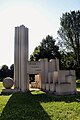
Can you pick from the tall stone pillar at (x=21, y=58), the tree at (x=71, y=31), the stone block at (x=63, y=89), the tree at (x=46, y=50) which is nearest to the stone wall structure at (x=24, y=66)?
the tall stone pillar at (x=21, y=58)

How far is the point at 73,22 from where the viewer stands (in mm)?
46469

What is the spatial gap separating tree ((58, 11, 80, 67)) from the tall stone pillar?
1486cm

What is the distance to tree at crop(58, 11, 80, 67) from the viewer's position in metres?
46.0

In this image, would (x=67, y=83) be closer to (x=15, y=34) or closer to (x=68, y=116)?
(x=15, y=34)

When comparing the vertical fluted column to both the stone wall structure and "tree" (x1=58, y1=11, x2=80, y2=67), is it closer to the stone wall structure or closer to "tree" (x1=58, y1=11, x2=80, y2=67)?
the stone wall structure

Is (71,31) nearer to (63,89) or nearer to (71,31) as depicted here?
(71,31)

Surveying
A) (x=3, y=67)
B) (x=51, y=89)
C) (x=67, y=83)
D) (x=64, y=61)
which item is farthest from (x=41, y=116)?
(x=3, y=67)

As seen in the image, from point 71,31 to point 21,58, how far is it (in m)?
16.9

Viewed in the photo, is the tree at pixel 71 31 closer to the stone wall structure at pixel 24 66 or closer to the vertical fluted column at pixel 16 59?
the stone wall structure at pixel 24 66

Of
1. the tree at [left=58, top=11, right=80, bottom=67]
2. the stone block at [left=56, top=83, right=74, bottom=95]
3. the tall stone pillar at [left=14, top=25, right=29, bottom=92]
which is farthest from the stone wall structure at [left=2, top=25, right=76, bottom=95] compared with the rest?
the tree at [left=58, top=11, right=80, bottom=67]

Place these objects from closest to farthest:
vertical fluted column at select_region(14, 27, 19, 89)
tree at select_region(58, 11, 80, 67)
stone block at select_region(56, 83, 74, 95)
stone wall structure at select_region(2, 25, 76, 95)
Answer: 1. stone block at select_region(56, 83, 74, 95)
2. stone wall structure at select_region(2, 25, 76, 95)
3. vertical fluted column at select_region(14, 27, 19, 89)
4. tree at select_region(58, 11, 80, 67)

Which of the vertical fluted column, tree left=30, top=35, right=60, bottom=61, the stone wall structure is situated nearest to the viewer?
the stone wall structure

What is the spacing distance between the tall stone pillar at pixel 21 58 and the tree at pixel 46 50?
2160 centimetres

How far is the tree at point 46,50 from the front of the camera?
56.0 m
